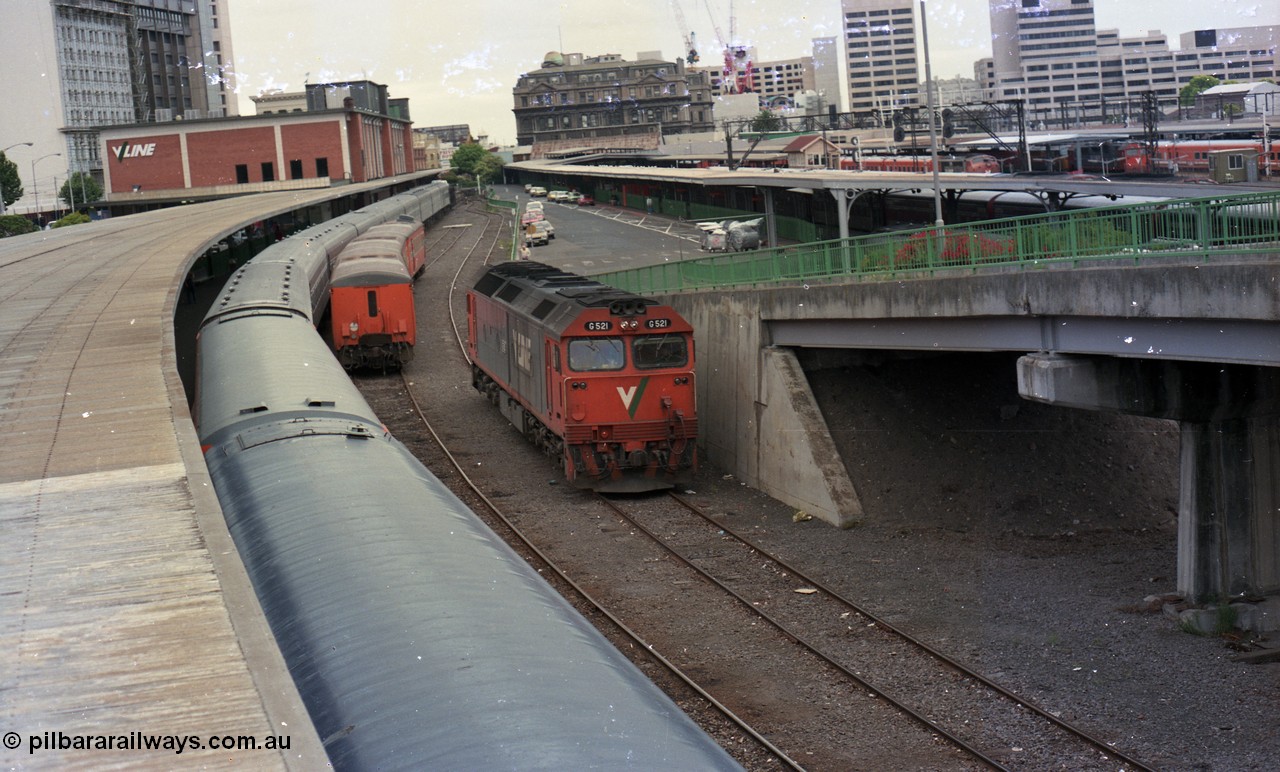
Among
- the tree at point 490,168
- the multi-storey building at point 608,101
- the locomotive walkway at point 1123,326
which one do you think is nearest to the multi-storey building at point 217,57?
the tree at point 490,168

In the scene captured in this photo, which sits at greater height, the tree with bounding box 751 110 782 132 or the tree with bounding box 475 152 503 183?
the tree with bounding box 475 152 503 183

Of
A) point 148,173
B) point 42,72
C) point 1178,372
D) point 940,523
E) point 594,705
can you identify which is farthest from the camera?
point 42,72

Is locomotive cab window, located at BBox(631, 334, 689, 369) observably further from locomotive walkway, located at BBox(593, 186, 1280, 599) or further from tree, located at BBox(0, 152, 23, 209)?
tree, located at BBox(0, 152, 23, 209)

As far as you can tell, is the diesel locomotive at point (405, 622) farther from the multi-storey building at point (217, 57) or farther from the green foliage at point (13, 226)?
the multi-storey building at point (217, 57)

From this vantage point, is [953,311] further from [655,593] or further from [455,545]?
[455,545]

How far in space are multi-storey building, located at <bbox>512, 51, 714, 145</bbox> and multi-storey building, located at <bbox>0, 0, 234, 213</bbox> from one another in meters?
49.6

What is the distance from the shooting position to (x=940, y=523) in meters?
20.2

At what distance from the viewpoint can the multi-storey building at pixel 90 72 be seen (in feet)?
350

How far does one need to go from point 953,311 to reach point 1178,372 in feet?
12.0

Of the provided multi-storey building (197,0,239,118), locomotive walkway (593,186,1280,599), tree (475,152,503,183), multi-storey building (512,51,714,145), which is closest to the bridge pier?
locomotive walkway (593,186,1280,599)

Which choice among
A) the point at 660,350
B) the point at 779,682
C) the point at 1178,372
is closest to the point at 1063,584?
the point at 1178,372

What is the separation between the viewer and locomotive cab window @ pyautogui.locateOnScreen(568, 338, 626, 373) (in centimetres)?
2141

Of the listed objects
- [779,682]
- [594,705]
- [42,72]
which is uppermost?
[42,72]

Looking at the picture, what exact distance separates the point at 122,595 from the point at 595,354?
14724mm
